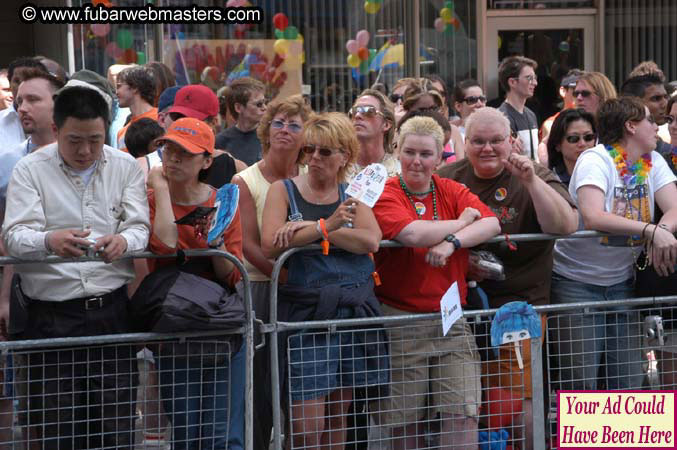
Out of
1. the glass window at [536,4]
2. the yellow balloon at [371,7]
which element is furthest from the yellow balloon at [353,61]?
the glass window at [536,4]

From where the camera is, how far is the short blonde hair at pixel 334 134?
5.05 meters

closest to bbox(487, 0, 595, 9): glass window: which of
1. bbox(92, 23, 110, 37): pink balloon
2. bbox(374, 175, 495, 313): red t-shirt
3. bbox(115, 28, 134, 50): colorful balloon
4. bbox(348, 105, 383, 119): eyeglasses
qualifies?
bbox(115, 28, 134, 50): colorful balloon

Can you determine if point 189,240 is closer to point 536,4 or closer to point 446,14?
point 446,14

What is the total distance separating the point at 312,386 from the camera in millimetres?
4945

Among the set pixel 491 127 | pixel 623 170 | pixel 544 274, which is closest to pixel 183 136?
pixel 491 127

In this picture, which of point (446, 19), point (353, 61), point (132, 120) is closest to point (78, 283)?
point (132, 120)

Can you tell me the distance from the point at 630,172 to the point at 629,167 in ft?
0.12

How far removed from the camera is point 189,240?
4.82 metres

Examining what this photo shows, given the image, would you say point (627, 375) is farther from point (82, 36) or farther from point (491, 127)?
point (82, 36)

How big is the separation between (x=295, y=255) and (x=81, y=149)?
3.72 ft

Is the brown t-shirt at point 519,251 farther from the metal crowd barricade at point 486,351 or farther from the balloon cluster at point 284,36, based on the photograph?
the balloon cluster at point 284,36

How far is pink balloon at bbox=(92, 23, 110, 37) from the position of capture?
1062 centimetres

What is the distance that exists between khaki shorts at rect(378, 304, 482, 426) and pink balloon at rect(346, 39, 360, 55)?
671 centimetres

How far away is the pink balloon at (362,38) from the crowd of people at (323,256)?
A: 17.6 ft
